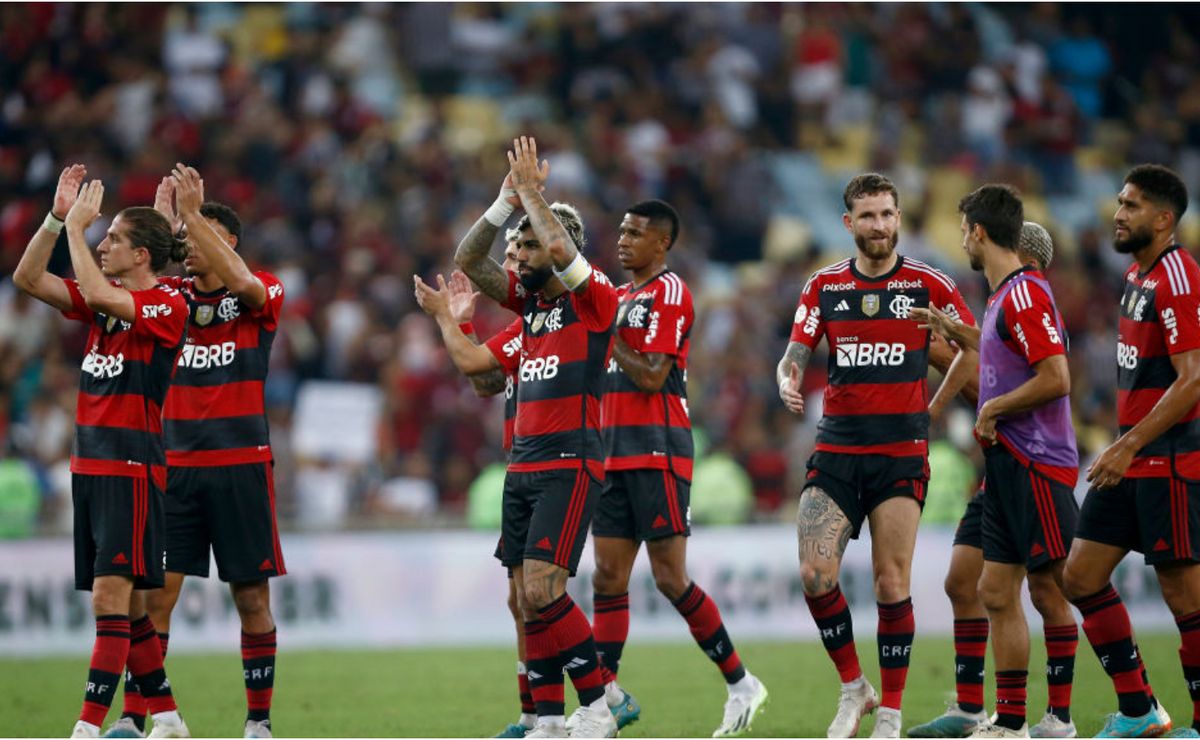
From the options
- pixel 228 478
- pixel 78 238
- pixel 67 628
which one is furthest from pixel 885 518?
pixel 67 628

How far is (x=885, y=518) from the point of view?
893 cm

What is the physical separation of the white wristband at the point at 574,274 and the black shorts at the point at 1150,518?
2.81 meters

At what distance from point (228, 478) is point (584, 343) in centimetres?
217

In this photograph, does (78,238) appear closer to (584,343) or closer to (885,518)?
(584,343)

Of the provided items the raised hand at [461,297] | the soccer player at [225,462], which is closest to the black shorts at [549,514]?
the raised hand at [461,297]

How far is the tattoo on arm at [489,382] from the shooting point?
968 centimetres

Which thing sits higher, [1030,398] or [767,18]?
[767,18]

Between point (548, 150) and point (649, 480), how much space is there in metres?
12.6

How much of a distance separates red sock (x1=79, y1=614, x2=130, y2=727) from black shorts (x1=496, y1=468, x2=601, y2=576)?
1977mm

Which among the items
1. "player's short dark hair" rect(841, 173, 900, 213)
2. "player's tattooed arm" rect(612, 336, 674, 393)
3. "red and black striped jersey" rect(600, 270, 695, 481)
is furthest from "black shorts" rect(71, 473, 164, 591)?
"player's short dark hair" rect(841, 173, 900, 213)

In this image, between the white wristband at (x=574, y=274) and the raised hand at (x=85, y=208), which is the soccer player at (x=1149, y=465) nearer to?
the white wristband at (x=574, y=274)

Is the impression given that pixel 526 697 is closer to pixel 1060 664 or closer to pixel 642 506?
pixel 642 506

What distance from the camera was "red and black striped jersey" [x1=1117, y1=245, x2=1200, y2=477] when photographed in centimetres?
821

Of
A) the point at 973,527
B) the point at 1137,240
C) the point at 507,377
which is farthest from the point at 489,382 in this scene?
the point at 1137,240
